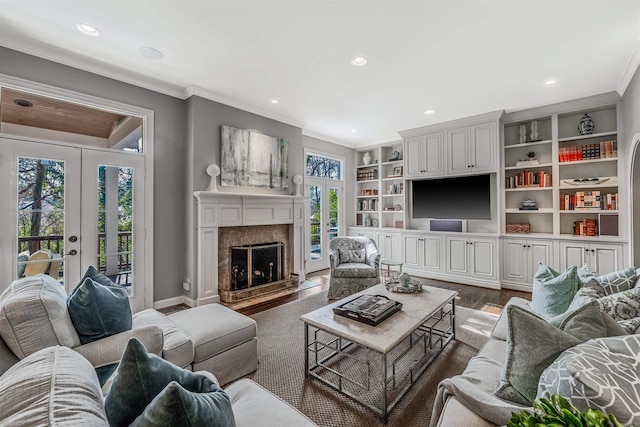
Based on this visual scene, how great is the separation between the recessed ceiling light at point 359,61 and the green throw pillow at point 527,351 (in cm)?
265

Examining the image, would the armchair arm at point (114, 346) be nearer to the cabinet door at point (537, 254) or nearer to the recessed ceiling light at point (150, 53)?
the recessed ceiling light at point (150, 53)

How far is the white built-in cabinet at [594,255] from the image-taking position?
11.9ft

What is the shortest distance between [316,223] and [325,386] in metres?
3.98

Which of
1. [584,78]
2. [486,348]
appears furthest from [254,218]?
[584,78]

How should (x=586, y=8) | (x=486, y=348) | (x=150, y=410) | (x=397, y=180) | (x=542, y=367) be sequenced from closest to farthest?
(x=150, y=410), (x=542, y=367), (x=486, y=348), (x=586, y=8), (x=397, y=180)

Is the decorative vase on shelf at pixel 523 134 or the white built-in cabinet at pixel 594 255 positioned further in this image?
the decorative vase on shelf at pixel 523 134

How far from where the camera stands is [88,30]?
247 centimetres

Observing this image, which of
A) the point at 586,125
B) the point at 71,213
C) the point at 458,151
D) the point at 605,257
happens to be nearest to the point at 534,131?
the point at 586,125

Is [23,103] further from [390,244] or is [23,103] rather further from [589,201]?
[589,201]

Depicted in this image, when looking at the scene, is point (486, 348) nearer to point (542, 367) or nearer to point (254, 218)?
point (542, 367)

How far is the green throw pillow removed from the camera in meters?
1.00

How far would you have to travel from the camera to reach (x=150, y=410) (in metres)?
0.64

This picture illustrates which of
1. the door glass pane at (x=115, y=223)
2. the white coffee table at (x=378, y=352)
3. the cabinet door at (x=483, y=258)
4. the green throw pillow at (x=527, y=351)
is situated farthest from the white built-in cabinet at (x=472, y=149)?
the door glass pane at (x=115, y=223)

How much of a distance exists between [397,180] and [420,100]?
2321mm
